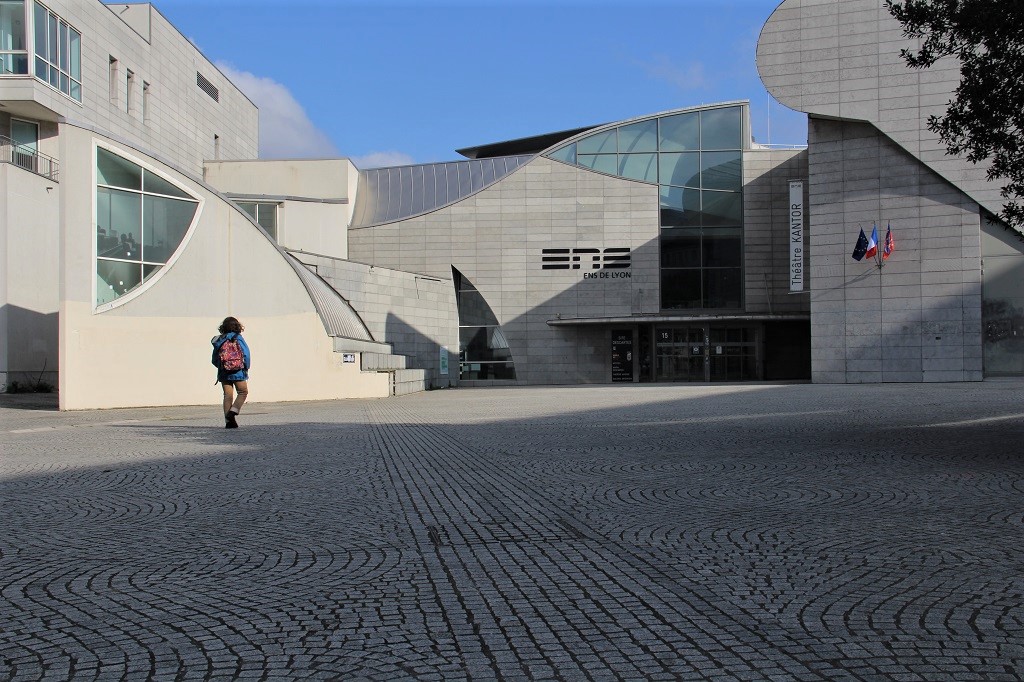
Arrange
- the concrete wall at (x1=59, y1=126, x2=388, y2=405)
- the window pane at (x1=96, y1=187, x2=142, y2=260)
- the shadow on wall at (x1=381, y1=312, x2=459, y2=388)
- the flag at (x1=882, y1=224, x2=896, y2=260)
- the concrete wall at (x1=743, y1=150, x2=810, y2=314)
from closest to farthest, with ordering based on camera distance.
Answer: the concrete wall at (x1=59, y1=126, x2=388, y2=405)
the window pane at (x1=96, y1=187, x2=142, y2=260)
the flag at (x1=882, y1=224, x2=896, y2=260)
the shadow on wall at (x1=381, y1=312, x2=459, y2=388)
the concrete wall at (x1=743, y1=150, x2=810, y2=314)

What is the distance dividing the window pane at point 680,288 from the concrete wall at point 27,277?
83.6 ft

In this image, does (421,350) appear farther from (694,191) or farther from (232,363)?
(232,363)

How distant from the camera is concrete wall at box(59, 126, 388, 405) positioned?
18500 mm

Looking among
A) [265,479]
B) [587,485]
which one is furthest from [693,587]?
[265,479]

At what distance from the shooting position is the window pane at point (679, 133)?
4203 cm

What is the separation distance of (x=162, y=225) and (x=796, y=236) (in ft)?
86.4

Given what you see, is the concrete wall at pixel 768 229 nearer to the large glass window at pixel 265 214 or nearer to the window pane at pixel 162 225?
the large glass window at pixel 265 214

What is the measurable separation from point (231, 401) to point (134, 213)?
7911 mm

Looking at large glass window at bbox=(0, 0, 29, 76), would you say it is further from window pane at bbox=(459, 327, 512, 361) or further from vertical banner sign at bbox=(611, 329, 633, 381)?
vertical banner sign at bbox=(611, 329, 633, 381)

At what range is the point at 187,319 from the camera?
808 inches

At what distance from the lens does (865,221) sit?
33.4 metres

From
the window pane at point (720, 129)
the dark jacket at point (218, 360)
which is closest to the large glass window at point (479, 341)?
the window pane at point (720, 129)

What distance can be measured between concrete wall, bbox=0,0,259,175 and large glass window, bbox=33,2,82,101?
0.35 meters

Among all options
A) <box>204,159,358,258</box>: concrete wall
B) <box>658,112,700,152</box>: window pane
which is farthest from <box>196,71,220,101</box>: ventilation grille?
<box>658,112,700,152</box>: window pane
